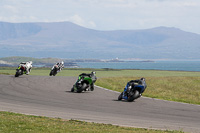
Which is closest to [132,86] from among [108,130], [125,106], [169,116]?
[125,106]

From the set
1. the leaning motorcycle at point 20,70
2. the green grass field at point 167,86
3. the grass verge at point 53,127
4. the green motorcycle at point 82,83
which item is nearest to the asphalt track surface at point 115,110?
the grass verge at point 53,127

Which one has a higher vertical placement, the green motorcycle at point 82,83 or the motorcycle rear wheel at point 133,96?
the green motorcycle at point 82,83

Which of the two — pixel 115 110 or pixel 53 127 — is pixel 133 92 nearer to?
pixel 115 110

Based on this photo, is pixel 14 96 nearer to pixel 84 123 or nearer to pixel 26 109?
pixel 26 109

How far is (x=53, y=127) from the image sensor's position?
13.7 metres

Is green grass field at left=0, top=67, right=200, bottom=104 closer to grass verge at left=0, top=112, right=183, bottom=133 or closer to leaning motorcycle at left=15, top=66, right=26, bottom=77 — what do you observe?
leaning motorcycle at left=15, top=66, right=26, bottom=77

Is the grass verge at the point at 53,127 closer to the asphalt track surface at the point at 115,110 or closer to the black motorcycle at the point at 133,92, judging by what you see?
the asphalt track surface at the point at 115,110

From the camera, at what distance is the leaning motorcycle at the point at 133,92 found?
23672 millimetres

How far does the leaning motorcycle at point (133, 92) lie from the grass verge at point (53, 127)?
27.7 feet

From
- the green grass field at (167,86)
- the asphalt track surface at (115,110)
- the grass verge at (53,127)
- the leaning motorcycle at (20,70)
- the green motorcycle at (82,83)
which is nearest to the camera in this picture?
the grass verge at (53,127)

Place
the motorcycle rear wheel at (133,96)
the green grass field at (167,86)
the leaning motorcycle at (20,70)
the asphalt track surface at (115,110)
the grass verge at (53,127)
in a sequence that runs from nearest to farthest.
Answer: the grass verge at (53,127) → the asphalt track surface at (115,110) → the motorcycle rear wheel at (133,96) → the green grass field at (167,86) → the leaning motorcycle at (20,70)

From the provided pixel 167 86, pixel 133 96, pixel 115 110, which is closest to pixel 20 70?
pixel 167 86

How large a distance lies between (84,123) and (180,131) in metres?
3.73

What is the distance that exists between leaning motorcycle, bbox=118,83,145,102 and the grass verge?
27.7 ft
